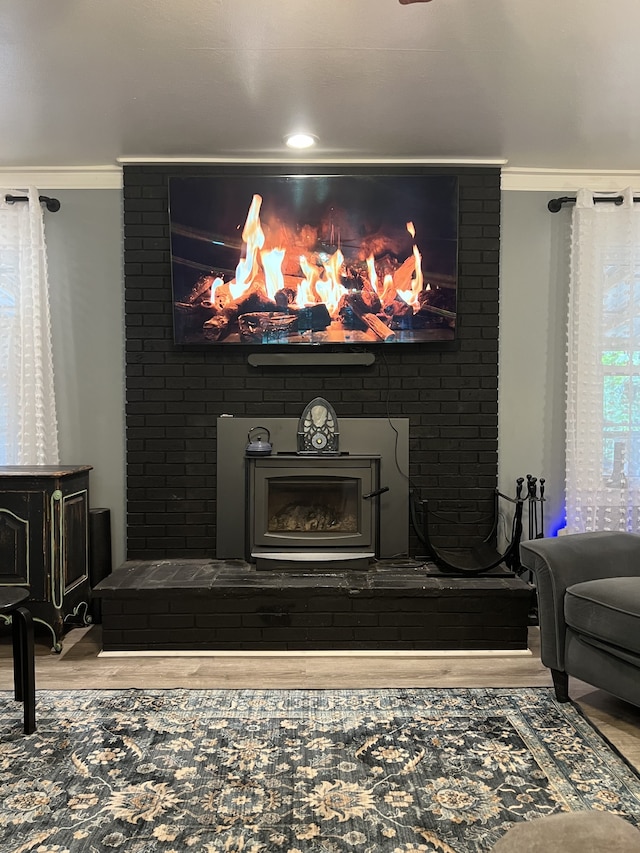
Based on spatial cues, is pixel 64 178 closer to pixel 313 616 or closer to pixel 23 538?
pixel 23 538

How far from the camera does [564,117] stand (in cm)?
304

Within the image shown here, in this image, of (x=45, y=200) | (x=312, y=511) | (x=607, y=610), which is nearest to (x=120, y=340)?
(x=45, y=200)

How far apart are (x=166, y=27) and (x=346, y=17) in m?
0.62

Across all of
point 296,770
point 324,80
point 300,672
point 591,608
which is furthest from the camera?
point 300,672

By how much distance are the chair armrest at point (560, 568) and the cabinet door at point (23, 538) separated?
214cm

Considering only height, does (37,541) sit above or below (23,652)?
above

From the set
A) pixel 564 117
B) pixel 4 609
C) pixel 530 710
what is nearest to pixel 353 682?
pixel 530 710

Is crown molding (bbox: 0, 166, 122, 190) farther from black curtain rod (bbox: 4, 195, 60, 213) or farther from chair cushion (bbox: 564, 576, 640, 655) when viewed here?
chair cushion (bbox: 564, 576, 640, 655)

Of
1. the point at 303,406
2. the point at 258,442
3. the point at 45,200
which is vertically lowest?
the point at 258,442

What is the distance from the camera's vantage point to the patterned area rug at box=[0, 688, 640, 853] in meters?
1.77

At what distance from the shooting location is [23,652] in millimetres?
2332

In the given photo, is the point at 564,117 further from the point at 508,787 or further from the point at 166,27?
the point at 508,787

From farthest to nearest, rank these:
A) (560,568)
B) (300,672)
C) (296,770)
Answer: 1. (300,672)
2. (560,568)
3. (296,770)

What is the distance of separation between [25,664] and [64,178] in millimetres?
2655
